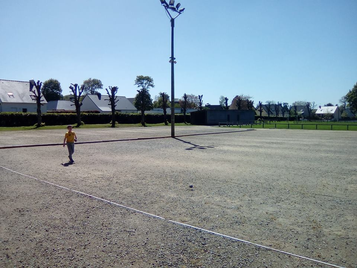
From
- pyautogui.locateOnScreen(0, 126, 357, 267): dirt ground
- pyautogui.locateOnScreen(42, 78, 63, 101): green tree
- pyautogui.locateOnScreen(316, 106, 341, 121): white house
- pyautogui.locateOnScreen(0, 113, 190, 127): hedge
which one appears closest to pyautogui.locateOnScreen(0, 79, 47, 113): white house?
pyautogui.locateOnScreen(0, 113, 190, 127): hedge

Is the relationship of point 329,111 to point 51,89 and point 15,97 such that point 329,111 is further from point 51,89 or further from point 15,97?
point 15,97

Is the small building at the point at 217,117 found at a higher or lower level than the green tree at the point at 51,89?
lower

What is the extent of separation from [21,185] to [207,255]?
220 inches

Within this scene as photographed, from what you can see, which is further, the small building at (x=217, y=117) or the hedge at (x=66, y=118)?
the small building at (x=217, y=117)

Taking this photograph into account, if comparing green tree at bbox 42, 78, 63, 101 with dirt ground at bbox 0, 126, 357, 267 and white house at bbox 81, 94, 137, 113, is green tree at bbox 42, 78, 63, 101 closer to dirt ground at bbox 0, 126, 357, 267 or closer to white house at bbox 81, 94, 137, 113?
Answer: white house at bbox 81, 94, 137, 113

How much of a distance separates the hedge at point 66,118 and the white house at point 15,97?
9759 millimetres

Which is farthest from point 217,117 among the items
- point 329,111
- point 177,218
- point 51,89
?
point 329,111

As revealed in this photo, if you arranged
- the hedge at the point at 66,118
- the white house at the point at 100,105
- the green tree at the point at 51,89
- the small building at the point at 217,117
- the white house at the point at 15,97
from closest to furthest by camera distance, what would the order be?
the hedge at the point at 66,118
the white house at the point at 15,97
the small building at the point at 217,117
the white house at the point at 100,105
the green tree at the point at 51,89

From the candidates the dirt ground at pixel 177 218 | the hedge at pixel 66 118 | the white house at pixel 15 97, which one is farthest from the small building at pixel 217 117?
the dirt ground at pixel 177 218

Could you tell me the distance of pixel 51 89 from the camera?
101625 millimetres

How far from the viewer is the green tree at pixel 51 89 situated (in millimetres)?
100938

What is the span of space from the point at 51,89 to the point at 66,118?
5842 cm

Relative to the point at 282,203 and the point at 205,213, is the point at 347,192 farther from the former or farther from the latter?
the point at 205,213

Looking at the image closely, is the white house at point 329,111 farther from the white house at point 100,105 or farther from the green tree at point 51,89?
the green tree at point 51,89
